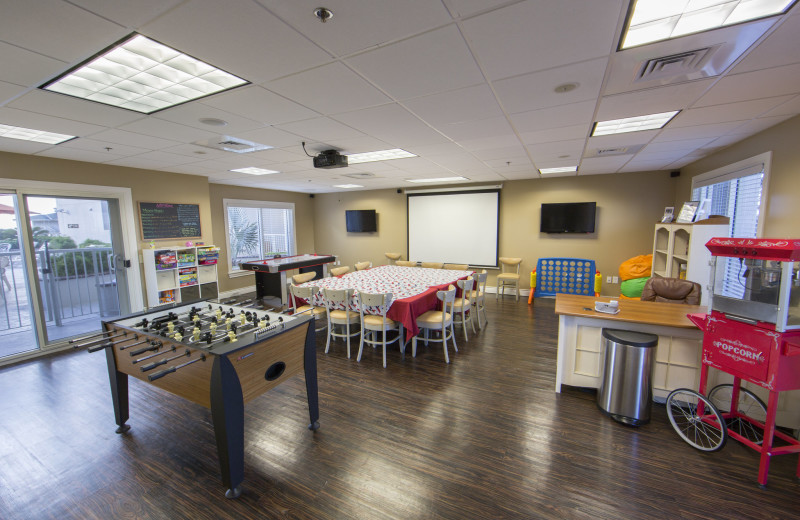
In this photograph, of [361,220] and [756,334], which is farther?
[361,220]

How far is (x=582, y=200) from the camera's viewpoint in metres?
6.15

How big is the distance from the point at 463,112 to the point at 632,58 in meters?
1.12

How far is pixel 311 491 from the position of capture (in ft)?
5.99

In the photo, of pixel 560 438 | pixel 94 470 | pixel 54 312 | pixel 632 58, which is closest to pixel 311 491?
pixel 94 470

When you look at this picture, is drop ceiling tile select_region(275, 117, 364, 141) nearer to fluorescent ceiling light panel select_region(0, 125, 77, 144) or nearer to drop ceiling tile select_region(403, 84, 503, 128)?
drop ceiling tile select_region(403, 84, 503, 128)

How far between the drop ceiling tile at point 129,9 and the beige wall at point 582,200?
647cm

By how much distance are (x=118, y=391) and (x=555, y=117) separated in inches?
165

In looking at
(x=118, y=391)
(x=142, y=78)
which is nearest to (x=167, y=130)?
(x=142, y=78)

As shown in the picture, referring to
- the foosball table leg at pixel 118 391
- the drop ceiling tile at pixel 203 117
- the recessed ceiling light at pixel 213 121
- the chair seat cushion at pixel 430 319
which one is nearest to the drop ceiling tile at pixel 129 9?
the drop ceiling tile at pixel 203 117

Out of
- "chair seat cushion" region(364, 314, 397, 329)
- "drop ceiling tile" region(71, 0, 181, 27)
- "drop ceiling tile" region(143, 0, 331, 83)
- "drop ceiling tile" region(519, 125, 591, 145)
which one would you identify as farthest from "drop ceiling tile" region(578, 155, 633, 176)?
"drop ceiling tile" region(71, 0, 181, 27)

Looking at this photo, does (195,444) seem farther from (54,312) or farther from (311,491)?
(54,312)

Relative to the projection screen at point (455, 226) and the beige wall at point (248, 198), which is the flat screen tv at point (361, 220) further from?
the beige wall at point (248, 198)

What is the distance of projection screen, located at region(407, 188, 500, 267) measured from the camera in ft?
22.9

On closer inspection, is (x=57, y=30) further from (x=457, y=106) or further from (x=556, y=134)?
(x=556, y=134)
